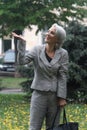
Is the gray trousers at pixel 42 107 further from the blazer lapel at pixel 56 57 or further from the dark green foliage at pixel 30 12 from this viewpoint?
the dark green foliage at pixel 30 12

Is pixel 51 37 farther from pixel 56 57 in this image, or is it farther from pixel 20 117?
pixel 20 117

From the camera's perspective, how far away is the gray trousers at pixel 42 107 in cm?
563

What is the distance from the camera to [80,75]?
1441cm

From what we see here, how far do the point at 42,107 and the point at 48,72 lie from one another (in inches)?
17.0

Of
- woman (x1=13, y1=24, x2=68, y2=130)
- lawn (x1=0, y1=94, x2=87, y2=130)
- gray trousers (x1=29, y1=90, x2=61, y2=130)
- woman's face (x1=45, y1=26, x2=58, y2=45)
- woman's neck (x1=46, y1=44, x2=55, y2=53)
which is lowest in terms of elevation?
lawn (x1=0, y1=94, x2=87, y2=130)

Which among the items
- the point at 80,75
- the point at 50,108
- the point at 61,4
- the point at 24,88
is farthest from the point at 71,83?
the point at 50,108

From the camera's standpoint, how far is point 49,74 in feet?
18.4

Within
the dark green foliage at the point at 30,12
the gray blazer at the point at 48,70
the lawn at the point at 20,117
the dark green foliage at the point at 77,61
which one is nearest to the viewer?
the gray blazer at the point at 48,70

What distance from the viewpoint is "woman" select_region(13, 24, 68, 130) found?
5.59m

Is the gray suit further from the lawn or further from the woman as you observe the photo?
the lawn

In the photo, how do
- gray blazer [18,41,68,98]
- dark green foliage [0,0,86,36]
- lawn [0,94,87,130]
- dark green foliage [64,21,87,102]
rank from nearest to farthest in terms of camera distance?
gray blazer [18,41,68,98], lawn [0,94,87,130], dark green foliage [64,21,87,102], dark green foliage [0,0,86,36]

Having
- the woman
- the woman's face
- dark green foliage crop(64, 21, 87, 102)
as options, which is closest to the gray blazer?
the woman

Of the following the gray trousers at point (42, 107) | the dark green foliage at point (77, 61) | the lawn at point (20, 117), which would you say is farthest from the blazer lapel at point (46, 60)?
the dark green foliage at point (77, 61)

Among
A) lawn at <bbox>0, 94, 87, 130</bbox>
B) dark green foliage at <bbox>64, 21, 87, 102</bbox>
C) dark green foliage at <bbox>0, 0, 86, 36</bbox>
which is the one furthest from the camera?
dark green foliage at <bbox>0, 0, 86, 36</bbox>
